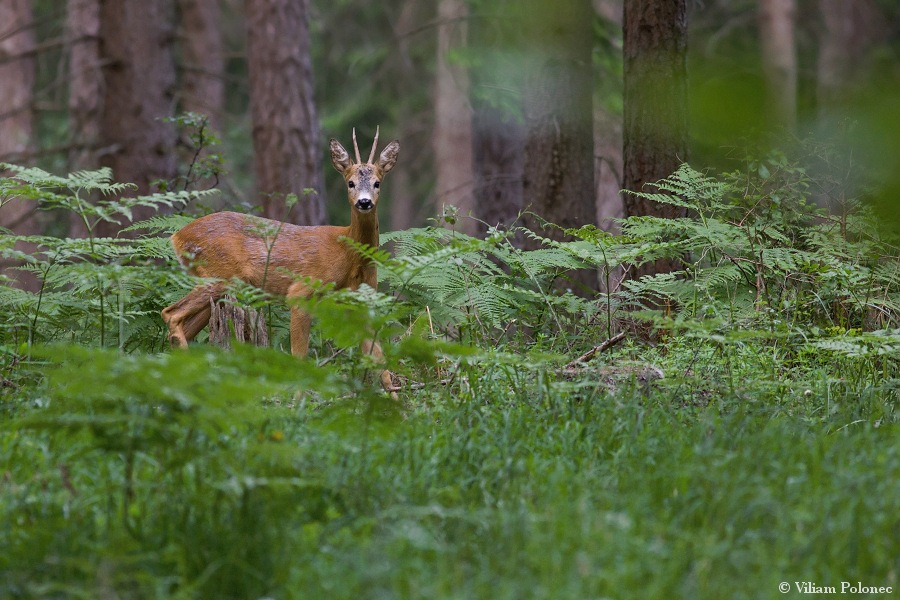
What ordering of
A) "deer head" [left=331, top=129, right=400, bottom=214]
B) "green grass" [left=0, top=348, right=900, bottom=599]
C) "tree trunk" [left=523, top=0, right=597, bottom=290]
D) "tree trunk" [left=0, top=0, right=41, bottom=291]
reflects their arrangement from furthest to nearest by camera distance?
1. "tree trunk" [left=0, top=0, right=41, bottom=291]
2. "tree trunk" [left=523, top=0, right=597, bottom=290]
3. "deer head" [left=331, top=129, right=400, bottom=214]
4. "green grass" [left=0, top=348, right=900, bottom=599]

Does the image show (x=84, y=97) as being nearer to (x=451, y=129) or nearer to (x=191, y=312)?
(x=451, y=129)

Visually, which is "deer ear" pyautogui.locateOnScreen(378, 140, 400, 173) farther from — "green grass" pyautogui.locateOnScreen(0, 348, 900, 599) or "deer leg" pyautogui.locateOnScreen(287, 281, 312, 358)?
"green grass" pyautogui.locateOnScreen(0, 348, 900, 599)

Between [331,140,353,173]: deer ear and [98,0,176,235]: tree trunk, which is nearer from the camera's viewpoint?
[331,140,353,173]: deer ear

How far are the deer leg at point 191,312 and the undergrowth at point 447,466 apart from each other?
42.2 inches

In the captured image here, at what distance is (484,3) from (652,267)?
30.8 feet

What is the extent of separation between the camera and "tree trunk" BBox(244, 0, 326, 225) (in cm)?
1161

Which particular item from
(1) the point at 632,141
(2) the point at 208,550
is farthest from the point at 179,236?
(2) the point at 208,550

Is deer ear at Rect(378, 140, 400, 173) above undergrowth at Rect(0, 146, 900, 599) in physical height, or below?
above

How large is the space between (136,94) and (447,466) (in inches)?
353

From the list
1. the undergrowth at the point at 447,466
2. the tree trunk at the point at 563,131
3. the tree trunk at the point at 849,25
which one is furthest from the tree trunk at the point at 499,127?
the tree trunk at the point at 849,25

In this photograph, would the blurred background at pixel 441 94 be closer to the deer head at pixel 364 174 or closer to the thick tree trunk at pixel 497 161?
the thick tree trunk at pixel 497 161

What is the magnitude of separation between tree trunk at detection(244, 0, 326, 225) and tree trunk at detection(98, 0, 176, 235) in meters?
1.00

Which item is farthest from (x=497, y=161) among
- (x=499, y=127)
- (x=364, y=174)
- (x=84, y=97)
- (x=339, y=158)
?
(x=364, y=174)

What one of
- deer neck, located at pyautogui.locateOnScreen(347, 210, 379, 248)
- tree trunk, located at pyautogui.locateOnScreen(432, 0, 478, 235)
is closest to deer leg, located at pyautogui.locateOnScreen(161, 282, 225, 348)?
deer neck, located at pyautogui.locateOnScreen(347, 210, 379, 248)
